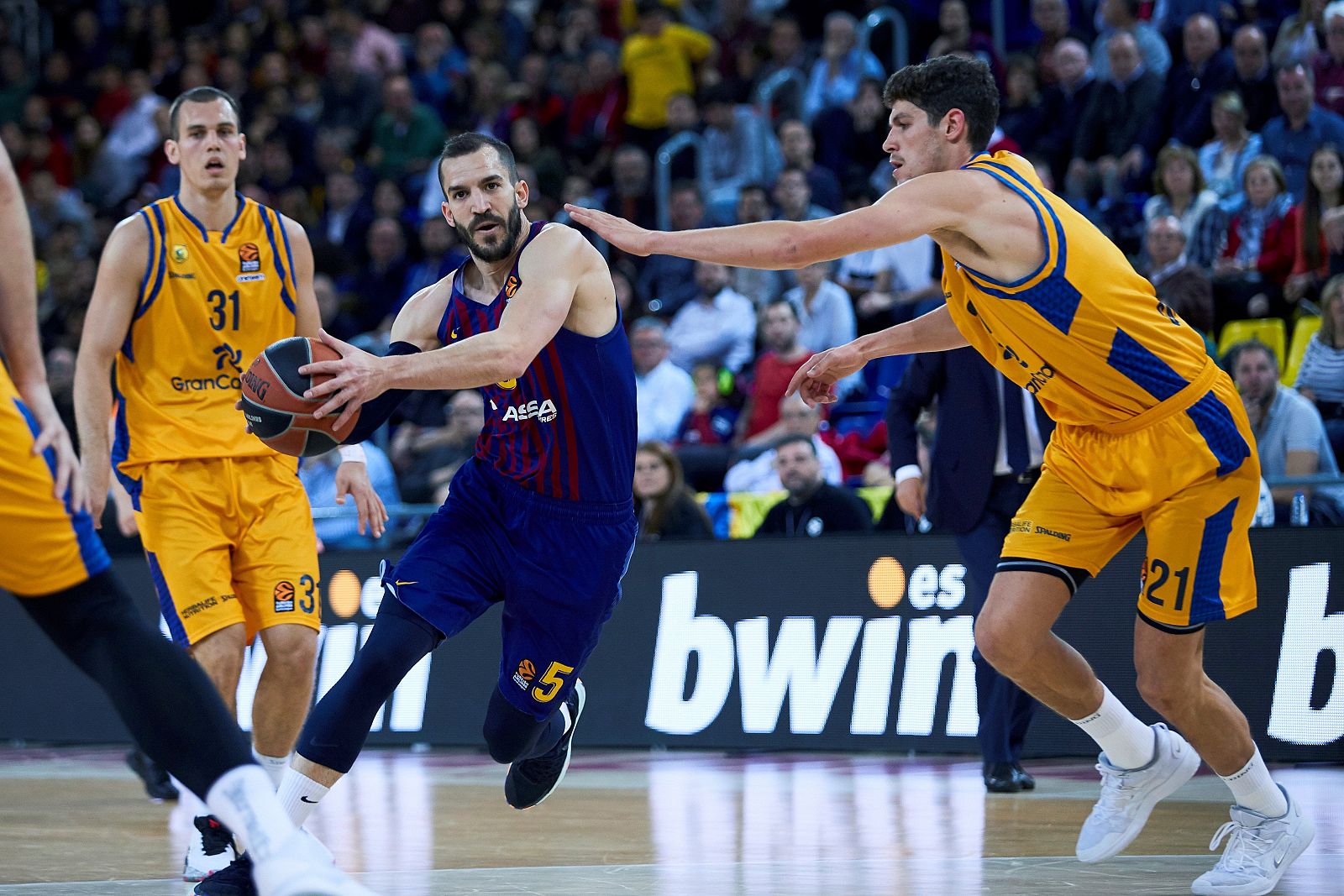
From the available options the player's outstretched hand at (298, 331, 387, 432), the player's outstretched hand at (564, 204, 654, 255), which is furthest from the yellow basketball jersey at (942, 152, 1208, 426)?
the player's outstretched hand at (298, 331, 387, 432)

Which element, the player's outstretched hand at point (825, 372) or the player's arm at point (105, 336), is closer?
the player's outstretched hand at point (825, 372)

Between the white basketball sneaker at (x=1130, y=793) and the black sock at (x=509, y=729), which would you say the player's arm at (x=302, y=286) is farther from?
the white basketball sneaker at (x=1130, y=793)

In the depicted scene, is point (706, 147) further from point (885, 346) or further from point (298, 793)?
→ point (298, 793)

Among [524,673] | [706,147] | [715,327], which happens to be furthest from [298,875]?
[706,147]

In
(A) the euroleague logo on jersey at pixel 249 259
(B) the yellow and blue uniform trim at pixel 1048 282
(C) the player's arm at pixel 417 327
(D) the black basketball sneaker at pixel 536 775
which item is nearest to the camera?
(B) the yellow and blue uniform trim at pixel 1048 282

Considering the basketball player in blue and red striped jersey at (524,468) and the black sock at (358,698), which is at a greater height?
the basketball player in blue and red striped jersey at (524,468)

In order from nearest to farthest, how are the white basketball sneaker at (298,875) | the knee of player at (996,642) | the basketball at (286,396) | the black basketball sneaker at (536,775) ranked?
the white basketball sneaker at (298,875) → the basketball at (286,396) → the knee of player at (996,642) → the black basketball sneaker at (536,775)

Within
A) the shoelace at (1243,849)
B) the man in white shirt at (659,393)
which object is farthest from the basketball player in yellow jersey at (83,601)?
the man in white shirt at (659,393)

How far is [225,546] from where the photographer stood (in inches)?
222

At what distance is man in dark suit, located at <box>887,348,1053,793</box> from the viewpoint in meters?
7.12

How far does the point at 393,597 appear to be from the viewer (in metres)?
4.95

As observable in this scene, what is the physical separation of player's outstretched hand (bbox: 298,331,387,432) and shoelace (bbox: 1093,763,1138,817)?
2.46 m

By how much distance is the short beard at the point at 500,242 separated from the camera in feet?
16.7

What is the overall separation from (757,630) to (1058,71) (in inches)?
238
